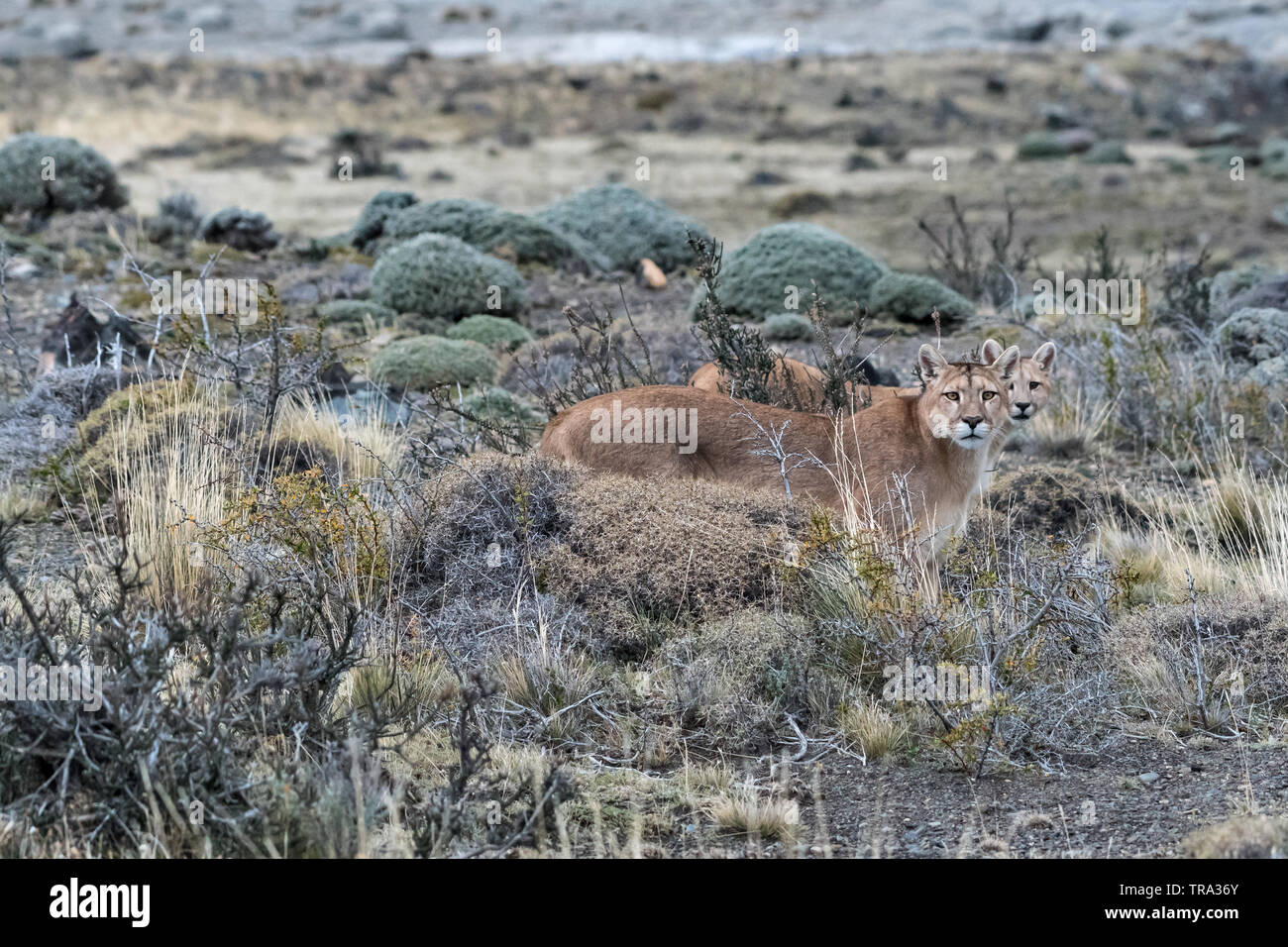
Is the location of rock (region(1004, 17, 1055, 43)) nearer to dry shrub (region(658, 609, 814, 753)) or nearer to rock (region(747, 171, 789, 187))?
rock (region(747, 171, 789, 187))

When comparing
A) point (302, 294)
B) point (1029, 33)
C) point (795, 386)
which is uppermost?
point (1029, 33)

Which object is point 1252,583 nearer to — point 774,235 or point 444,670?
point 444,670

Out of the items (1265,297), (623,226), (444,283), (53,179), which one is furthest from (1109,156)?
(53,179)

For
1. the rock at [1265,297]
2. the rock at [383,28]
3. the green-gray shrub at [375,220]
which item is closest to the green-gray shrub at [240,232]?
the green-gray shrub at [375,220]

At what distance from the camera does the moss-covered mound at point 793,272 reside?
1562 centimetres

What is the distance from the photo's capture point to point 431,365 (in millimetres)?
12688

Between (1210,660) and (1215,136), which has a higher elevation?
(1215,136)

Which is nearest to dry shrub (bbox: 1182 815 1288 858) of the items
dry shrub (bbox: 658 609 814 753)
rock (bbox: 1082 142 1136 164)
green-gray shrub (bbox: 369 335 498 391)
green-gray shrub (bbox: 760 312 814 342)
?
dry shrub (bbox: 658 609 814 753)

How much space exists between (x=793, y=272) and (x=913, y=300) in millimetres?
1494

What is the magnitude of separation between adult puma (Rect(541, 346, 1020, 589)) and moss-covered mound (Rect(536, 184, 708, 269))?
1221 centimetres

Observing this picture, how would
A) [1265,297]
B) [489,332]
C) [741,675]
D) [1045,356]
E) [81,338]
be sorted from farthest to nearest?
[1265,297] → [489,332] → [81,338] → [1045,356] → [741,675]

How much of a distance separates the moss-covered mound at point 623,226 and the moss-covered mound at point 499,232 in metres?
0.45

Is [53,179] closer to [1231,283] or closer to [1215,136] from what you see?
[1231,283]

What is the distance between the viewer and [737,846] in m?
5.02
